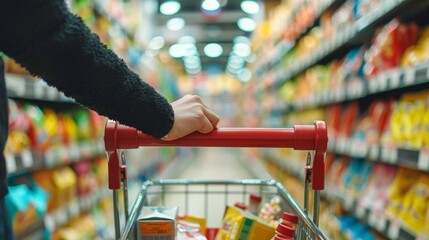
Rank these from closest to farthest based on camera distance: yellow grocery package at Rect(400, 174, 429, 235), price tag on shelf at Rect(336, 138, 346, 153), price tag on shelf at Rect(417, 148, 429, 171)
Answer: price tag on shelf at Rect(417, 148, 429, 171) → yellow grocery package at Rect(400, 174, 429, 235) → price tag on shelf at Rect(336, 138, 346, 153)

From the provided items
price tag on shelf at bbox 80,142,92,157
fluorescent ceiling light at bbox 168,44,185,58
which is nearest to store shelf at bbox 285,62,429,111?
price tag on shelf at bbox 80,142,92,157

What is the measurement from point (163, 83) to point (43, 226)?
4.06 m

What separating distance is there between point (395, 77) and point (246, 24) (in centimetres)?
1004

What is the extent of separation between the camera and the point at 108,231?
2.82 meters

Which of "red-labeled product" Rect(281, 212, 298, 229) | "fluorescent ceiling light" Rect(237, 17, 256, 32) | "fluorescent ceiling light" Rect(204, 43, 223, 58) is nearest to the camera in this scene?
"red-labeled product" Rect(281, 212, 298, 229)

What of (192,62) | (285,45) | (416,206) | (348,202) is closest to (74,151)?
(348,202)

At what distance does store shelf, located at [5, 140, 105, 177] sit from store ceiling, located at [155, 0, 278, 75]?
5.29 metres

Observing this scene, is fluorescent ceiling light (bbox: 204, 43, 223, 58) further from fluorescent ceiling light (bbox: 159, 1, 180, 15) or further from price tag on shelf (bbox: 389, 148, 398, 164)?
price tag on shelf (bbox: 389, 148, 398, 164)

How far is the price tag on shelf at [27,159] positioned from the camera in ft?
5.80

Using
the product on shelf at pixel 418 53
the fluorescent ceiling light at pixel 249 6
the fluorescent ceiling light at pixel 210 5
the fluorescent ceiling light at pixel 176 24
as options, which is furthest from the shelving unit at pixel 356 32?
the fluorescent ceiling light at pixel 176 24

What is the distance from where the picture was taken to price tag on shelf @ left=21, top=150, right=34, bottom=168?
1.77 m

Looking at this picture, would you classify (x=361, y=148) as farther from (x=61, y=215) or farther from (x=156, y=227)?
(x=61, y=215)

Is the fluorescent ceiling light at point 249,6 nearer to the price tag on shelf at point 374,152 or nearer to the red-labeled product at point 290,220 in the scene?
the price tag on shelf at point 374,152

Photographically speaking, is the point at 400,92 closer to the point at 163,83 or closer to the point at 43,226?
the point at 43,226
